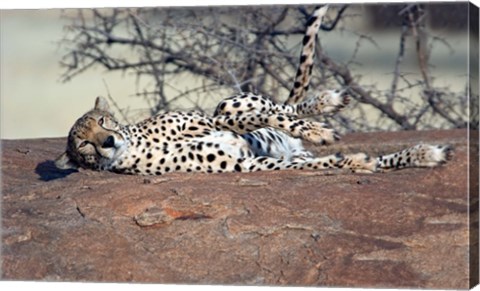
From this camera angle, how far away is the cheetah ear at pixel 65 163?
21.0ft

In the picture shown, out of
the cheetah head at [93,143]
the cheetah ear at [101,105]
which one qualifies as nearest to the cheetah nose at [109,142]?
the cheetah head at [93,143]

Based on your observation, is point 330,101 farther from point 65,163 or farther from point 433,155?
point 65,163

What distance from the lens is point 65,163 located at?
6395 mm

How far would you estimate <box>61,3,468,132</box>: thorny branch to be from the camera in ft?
26.9

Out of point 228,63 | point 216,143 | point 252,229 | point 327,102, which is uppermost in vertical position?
point 228,63

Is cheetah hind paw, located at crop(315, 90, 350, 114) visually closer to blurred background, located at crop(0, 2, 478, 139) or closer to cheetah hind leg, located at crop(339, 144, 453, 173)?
cheetah hind leg, located at crop(339, 144, 453, 173)

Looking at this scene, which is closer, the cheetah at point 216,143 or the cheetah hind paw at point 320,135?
the cheetah hind paw at point 320,135

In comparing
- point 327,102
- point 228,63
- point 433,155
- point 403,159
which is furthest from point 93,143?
point 228,63

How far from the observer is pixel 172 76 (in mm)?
8859

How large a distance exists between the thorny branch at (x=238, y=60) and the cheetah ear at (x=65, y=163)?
5.17 ft

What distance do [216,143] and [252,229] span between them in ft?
2.34

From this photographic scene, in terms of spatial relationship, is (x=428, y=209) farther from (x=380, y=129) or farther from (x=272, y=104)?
(x=380, y=129)

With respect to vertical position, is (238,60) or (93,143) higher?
(238,60)

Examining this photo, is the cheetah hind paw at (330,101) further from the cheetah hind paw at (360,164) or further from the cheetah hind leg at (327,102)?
the cheetah hind paw at (360,164)
